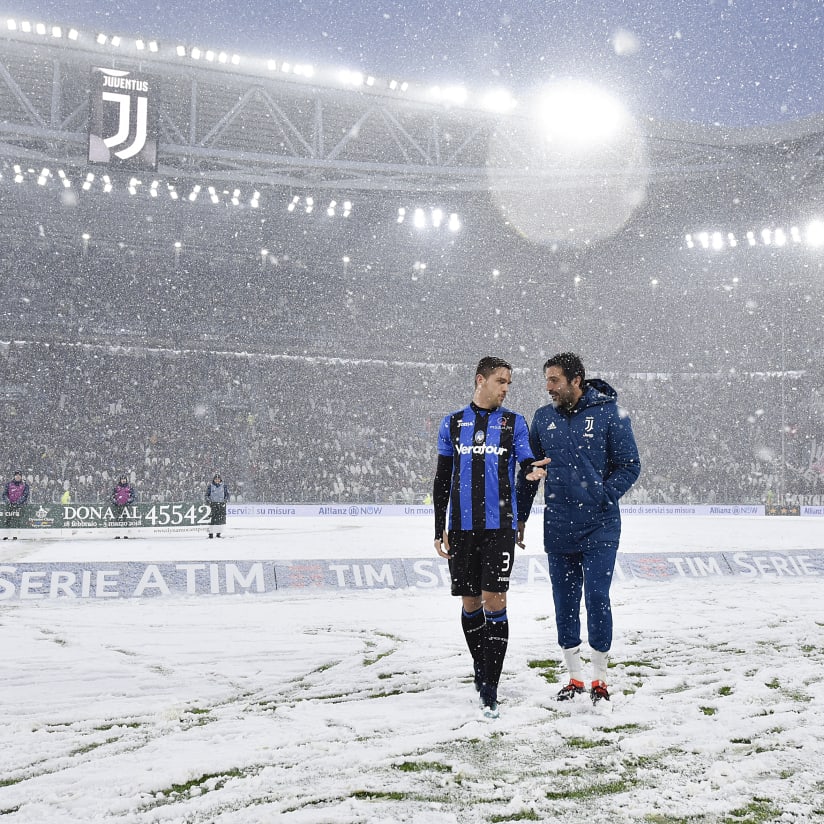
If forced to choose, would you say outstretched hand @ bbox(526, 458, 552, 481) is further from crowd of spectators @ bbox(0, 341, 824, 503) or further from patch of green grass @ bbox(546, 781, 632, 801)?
crowd of spectators @ bbox(0, 341, 824, 503)

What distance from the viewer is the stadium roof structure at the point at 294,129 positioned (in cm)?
2267

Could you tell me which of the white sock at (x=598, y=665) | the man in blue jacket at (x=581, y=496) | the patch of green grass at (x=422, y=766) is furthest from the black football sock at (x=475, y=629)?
the patch of green grass at (x=422, y=766)

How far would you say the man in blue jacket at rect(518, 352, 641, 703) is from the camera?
4.34 m

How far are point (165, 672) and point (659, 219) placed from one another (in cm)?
3653

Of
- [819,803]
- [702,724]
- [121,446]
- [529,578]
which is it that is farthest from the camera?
[121,446]

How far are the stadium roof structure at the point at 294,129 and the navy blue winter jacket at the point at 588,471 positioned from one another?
20.5 meters

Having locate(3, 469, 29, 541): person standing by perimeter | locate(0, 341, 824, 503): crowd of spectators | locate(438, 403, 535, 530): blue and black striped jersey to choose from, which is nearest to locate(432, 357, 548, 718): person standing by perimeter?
locate(438, 403, 535, 530): blue and black striped jersey

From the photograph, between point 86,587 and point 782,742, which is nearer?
point 782,742

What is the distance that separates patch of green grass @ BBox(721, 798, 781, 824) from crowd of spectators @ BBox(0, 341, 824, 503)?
26.1m

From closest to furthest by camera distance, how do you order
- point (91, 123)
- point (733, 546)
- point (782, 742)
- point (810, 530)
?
point (782, 742) → point (733, 546) → point (91, 123) → point (810, 530)

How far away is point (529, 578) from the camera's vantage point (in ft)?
30.6

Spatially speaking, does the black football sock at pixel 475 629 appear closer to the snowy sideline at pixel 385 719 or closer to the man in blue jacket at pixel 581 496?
the snowy sideline at pixel 385 719

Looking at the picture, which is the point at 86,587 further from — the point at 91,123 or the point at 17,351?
the point at 17,351

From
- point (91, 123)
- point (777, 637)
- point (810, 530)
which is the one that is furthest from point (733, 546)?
point (91, 123)
